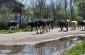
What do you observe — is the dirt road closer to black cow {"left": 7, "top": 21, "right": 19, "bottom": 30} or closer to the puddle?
the puddle

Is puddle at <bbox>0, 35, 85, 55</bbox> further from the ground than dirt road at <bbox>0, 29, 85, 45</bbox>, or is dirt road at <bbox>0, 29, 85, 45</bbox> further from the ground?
puddle at <bbox>0, 35, 85, 55</bbox>

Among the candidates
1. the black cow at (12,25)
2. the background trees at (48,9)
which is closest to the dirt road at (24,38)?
the black cow at (12,25)

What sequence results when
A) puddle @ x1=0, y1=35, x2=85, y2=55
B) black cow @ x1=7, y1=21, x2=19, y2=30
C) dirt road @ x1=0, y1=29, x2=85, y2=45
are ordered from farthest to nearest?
1. black cow @ x1=7, y1=21, x2=19, y2=30
2. dirt road @ x1=0, y1=29, x2=85, y2=45
3. puddle @ x1=0, y1=35, x2=85, y2=55

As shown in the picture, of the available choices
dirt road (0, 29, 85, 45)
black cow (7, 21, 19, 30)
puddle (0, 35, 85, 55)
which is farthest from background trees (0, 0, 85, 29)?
puddle (0, 35, 85, 55)

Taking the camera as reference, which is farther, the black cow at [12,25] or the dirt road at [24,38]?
the black cow at [12,25]

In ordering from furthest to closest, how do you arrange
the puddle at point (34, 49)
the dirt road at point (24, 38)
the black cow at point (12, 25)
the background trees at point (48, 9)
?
the background trees at point (48, 9) < the black cow at point (12, 25) < the dirt road at point (24, 38) < the puddle at point (34, 49)

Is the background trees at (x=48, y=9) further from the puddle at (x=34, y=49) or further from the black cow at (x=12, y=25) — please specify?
the puddle at (x=34, y=49)

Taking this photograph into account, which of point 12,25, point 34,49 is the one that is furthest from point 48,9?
point 34,49

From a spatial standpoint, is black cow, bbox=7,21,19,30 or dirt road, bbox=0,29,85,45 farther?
black cow, bbox=7,21,19,30

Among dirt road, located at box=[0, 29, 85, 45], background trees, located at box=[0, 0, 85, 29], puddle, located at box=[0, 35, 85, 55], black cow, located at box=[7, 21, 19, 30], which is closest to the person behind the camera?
puddle, located at box=[0, 35, 85, 55]

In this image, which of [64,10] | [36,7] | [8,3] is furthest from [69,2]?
[8,3]

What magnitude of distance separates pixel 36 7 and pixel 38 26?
155ft

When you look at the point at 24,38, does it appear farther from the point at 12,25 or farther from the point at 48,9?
the point at 48,9

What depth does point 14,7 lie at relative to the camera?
6438 cm
